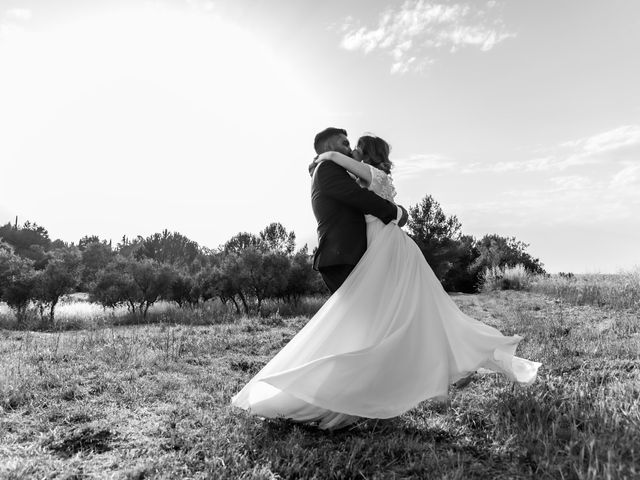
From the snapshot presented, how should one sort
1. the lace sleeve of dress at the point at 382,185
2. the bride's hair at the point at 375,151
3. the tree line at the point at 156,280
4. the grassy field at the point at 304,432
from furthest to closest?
the tree line at the point at 156,280 < the bride's hair at the point at 375,151 < the lace sleeve of dress at the point at 382,185 < the grassy field at the point at 304,432

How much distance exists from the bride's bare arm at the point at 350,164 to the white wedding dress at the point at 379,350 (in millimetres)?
85

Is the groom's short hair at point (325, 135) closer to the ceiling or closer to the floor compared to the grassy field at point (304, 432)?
closer to the ceiling

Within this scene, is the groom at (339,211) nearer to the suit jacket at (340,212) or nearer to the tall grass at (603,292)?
the suit jacket at (340,212)

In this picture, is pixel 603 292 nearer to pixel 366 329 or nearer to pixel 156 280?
pixel 366 329

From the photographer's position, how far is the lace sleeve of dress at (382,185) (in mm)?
4232

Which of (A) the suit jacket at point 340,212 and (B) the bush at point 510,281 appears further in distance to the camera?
(B) the bush at point 510,281

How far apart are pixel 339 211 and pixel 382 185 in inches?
18.1

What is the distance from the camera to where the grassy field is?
319 centimetres

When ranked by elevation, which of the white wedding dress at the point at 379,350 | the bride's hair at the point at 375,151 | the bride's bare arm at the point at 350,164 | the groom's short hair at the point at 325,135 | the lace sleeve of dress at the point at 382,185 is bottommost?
the white wedding dress at the point at 379,350

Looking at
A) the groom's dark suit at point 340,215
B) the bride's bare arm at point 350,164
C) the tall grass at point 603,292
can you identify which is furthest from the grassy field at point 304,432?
the tall grass at point 603,292

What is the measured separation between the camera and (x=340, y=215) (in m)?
4.26

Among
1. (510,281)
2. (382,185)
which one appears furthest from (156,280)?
(382,185)

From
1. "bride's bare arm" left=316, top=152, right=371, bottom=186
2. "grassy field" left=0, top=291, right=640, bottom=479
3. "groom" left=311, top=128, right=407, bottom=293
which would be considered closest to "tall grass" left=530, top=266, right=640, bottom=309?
"grassy field" left=0, top=291, right=640, bottom=479

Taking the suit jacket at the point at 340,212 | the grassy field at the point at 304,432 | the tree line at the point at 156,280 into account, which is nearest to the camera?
the grassy field at the point at 304,432
